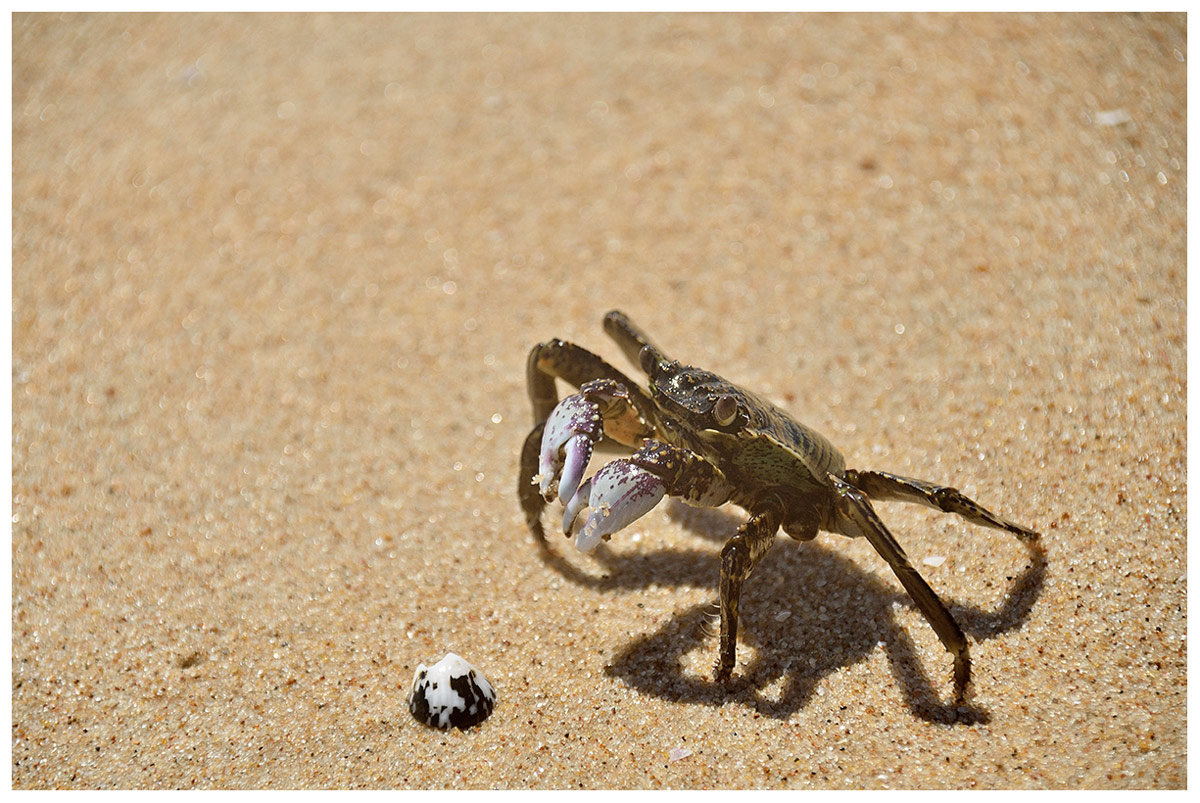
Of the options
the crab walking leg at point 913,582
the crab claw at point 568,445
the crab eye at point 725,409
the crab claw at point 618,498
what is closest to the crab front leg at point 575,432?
the crab claw at point 568,445

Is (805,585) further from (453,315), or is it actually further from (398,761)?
(453,315)

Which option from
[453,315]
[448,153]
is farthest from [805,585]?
[448,153]

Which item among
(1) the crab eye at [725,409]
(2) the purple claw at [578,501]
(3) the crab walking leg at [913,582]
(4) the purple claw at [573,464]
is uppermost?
(1) the crab eye at [725,409]

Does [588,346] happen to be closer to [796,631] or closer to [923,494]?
[796,631]

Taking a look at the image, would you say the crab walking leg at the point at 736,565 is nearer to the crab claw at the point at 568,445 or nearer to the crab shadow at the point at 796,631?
the crab shadow at the point at 796,631

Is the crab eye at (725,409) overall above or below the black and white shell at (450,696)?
above

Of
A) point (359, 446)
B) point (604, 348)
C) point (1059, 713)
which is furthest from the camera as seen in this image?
point (604, 348)
